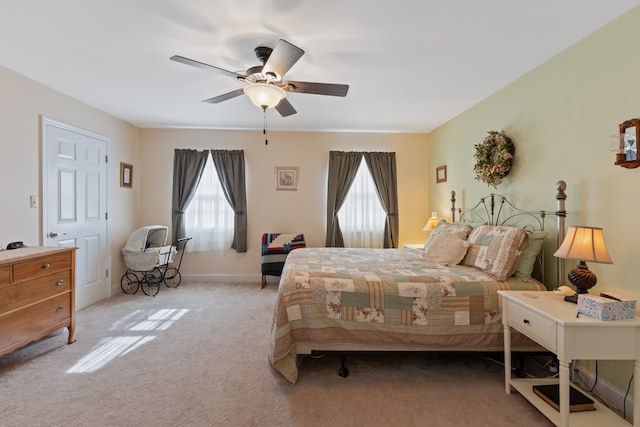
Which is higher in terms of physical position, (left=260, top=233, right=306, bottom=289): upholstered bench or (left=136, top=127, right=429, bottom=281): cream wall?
(left=136, top=127, right=429, bottom=281): cream wall

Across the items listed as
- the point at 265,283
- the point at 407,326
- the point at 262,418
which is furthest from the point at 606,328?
the point at 265,283

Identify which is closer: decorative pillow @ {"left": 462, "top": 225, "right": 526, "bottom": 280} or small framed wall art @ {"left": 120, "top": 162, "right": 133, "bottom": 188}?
decorative pillow @ {"left": 462, "top": 225, "right": 526, "bottom": 280}

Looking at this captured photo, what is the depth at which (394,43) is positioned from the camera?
7.42 feet

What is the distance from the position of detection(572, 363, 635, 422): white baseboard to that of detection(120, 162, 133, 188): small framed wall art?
227 inches

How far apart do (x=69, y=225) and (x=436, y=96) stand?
467cm

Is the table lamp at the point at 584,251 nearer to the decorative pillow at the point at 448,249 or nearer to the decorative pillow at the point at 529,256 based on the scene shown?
the decorative pillow at the point at 529,256

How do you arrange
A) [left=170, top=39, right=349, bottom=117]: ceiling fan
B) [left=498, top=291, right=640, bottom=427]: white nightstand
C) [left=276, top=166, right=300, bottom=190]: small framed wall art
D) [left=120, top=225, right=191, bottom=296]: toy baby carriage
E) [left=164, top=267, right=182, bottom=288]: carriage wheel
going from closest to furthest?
[left=498, top=291, right=640, bottom=427]: white nightstand
[left=170, top=39, right=349, bottom=117]: ceiling fan
[left=120, top=225, right=191, bottom=296]: toy baby carriage
[left=164, top=267, right=182, bottom=288]: carriage wheel
[left=276, top=166, right=300, bottom=190]: small framed wall art

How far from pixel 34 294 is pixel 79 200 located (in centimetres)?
159

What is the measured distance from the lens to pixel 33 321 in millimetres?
2396

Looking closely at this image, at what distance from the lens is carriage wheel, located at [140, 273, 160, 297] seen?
4.32 m

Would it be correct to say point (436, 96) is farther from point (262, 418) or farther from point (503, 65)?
point (262, 418)

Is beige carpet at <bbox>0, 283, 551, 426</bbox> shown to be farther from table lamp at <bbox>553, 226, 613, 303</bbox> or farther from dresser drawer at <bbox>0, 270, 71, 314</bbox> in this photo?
table lamp at <bbox>553, 226, 613, 303</bbox>

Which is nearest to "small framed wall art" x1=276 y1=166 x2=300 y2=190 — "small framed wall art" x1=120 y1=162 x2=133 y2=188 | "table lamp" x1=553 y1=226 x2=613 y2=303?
"small framed wall art" x1=120 y1=162 x2=133 y2=188

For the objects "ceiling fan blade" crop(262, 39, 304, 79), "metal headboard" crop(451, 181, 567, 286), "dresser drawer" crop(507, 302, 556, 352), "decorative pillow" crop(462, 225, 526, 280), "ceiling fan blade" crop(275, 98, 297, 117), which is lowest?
"dresser drawer" crop(507, 302, 556, 352)
